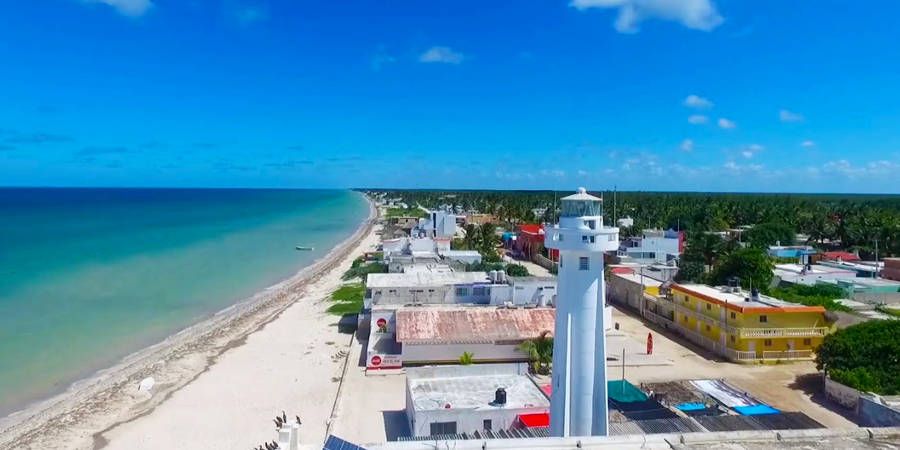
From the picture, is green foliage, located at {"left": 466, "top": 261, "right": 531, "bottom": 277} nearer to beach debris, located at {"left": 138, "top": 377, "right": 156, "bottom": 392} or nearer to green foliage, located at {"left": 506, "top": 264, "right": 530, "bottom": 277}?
green foliage, located at {"left": 506, "top": 264, "right": 530, "bottom": 277}

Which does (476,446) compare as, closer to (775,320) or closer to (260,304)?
(775,320)

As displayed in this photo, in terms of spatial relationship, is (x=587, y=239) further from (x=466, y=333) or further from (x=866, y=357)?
(x=866, y=357)

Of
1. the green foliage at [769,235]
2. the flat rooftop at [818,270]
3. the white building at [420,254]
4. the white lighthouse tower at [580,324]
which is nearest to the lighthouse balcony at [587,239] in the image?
Answer: the white lighthouse tower at [580,324]

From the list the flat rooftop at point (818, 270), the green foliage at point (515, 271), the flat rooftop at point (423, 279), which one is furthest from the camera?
the green foliage at point (515, 271)

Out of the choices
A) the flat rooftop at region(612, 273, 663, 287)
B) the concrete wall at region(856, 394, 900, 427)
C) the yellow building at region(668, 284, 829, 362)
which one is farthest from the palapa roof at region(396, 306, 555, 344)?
the concrete wall at region(856, 394, 900, 427)

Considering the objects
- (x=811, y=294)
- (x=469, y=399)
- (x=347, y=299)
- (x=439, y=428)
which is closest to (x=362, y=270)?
(x=347, y=299)

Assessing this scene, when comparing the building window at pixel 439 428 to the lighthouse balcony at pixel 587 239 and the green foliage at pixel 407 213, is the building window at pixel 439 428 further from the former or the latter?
the green foliage at pixel 407 213

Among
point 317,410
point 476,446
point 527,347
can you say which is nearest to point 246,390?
point 317,410
